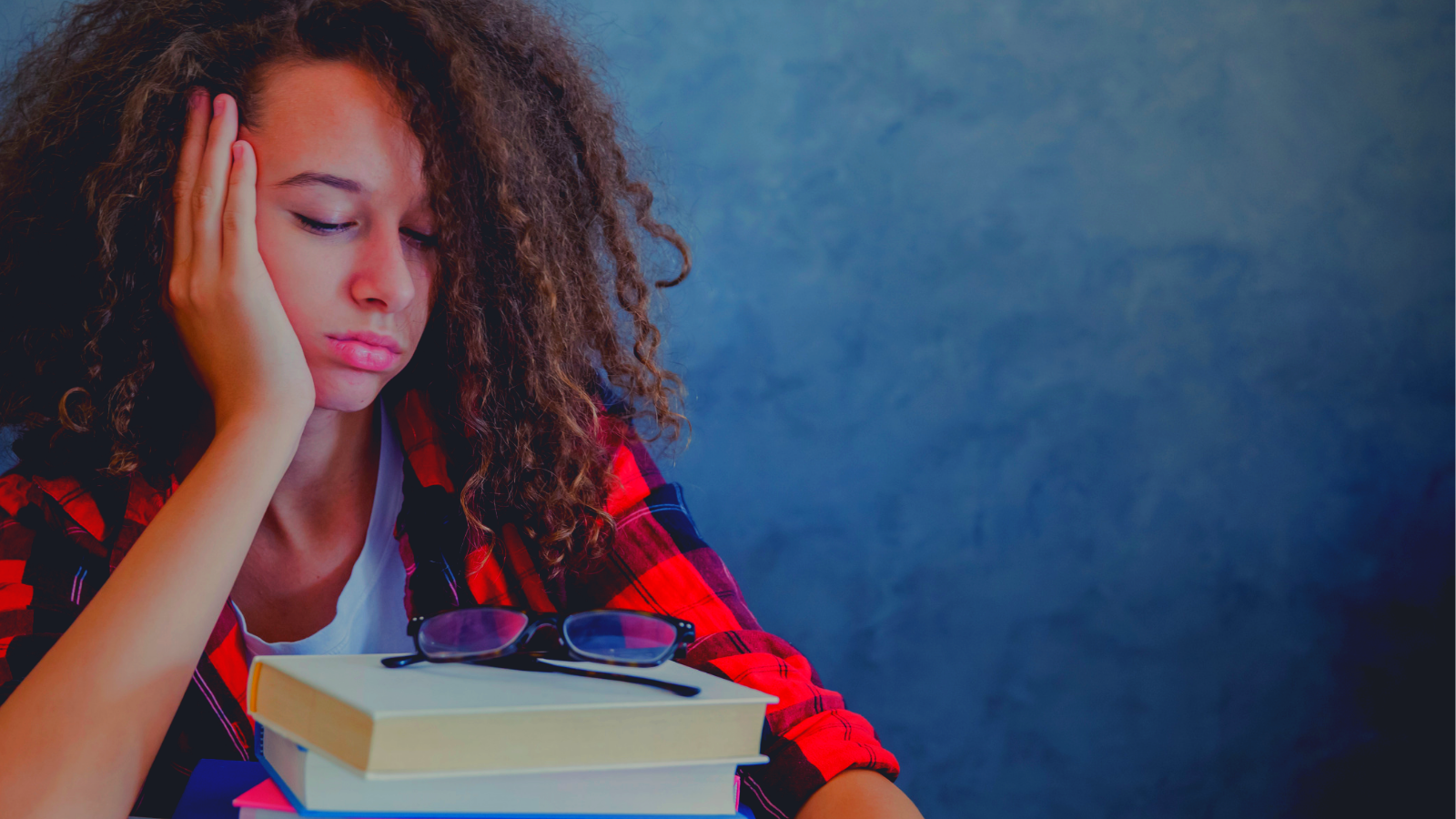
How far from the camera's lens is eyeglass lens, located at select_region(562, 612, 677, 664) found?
0.55 m

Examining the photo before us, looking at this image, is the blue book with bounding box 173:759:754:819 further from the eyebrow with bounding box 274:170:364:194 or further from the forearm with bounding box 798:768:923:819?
the eyebrow with bounding box 274:170:364:194

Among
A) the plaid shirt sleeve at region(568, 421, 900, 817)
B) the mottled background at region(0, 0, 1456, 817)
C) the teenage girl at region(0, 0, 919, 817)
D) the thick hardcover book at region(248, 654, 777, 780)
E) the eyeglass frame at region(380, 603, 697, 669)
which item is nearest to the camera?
the thick hardcover book at region(248, 654, 777, 780)

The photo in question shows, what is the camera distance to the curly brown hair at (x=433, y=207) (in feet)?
2.82

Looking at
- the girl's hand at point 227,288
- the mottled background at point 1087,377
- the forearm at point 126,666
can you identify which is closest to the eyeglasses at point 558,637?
the forearm at point 126,666

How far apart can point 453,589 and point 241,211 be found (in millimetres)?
359

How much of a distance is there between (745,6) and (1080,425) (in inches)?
29.6

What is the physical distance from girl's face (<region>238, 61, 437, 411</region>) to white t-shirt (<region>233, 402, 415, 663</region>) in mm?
148

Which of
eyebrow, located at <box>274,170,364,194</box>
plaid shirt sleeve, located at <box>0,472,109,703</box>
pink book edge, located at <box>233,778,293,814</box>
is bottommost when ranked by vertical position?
pink book edge, located at <box>233,778,293,814</box>

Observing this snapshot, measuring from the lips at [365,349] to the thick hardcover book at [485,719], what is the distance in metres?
0.35

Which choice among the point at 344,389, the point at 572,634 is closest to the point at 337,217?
the point at 344,389

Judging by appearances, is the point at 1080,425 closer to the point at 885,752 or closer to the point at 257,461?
the point at 885,752

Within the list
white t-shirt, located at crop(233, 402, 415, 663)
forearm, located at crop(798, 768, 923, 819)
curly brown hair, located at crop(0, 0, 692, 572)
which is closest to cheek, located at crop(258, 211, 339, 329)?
curly brown hair, located at crop(0, 0, 692, 572)

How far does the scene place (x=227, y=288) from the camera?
783 mm

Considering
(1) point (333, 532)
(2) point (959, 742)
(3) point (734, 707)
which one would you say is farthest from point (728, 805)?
(2) point (959, 742)
